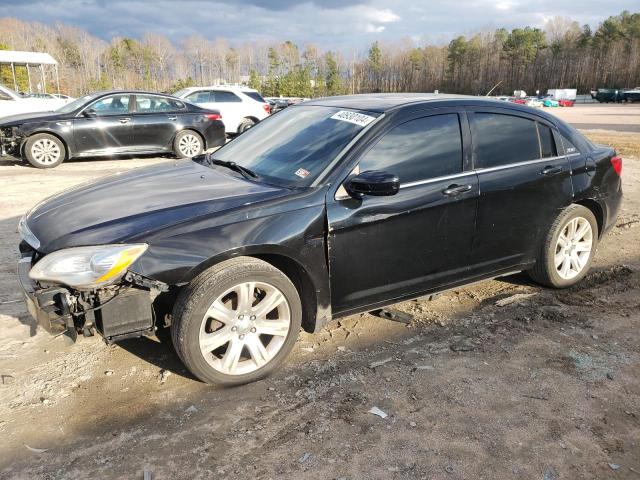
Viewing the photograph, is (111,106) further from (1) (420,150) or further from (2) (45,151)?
(1) (420,150)

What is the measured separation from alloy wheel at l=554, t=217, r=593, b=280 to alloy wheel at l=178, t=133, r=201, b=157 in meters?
8.81

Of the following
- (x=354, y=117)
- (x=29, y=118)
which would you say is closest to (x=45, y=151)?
(x=29, y=118)

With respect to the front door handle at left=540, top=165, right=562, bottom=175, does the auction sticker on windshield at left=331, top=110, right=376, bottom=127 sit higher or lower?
higher

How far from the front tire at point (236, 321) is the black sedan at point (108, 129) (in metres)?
8.68

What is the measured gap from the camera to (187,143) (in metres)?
11.4

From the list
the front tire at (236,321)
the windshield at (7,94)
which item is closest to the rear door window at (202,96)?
the windshield at (7,94)

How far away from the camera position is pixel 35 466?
94.3 inches

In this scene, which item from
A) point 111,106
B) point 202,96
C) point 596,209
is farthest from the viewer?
point 202,96

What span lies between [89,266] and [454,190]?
92.4 inches

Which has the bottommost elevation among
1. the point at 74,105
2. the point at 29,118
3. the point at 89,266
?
the point at 89,266

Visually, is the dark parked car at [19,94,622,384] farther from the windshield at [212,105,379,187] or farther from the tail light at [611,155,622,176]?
the tail light at [611,155,622,176]

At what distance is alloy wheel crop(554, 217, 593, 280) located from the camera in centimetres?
432

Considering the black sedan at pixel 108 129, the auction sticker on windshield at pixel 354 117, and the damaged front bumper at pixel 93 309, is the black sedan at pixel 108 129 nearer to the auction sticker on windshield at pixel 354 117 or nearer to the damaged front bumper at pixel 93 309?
the auction sticker on windshield at pixel 354 117

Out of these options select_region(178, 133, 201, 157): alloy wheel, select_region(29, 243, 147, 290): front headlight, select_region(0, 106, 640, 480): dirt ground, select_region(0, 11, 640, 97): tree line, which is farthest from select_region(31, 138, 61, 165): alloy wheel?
select_region(0, 11, 640, 97): tree line
